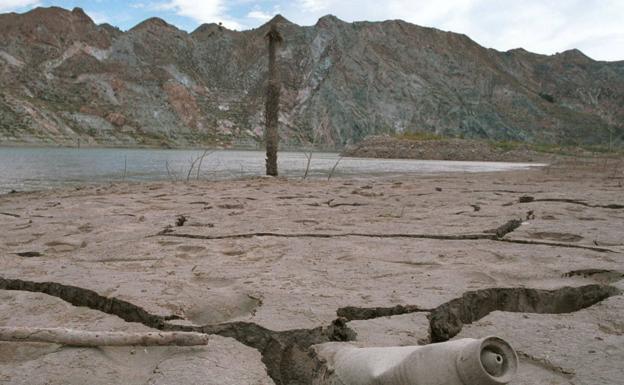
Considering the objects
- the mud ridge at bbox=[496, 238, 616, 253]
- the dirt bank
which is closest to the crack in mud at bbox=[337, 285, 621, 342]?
the mud ridge at bbox=[496, 238, 616, 253]

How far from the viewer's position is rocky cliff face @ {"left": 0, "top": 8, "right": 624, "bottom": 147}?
86.6m

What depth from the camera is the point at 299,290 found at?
7.83 ft

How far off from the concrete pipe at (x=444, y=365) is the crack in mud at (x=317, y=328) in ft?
1.37

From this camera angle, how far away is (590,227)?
4.20 meters

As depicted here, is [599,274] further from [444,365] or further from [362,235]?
[444,365]

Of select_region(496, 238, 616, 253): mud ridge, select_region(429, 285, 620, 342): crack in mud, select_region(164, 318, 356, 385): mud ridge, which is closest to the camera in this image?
select_region(164, 318, 356, 385): mud ridge

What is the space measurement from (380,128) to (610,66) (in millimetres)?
87123

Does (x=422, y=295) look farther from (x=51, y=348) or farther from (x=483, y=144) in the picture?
(x=483, y=144)

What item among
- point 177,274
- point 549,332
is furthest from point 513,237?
point 177,274

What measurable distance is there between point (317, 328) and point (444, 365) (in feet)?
3.01

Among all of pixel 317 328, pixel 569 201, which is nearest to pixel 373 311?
pixel 317 328

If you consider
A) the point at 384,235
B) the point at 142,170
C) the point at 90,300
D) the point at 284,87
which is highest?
the point at 284,87

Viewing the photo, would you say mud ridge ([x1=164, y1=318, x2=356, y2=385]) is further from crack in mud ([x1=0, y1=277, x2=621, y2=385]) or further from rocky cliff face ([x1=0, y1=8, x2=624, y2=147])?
rocky cliff face ([x1=0, y1=8, x2=624, y2=147])

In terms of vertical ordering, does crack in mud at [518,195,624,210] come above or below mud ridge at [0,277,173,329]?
above
